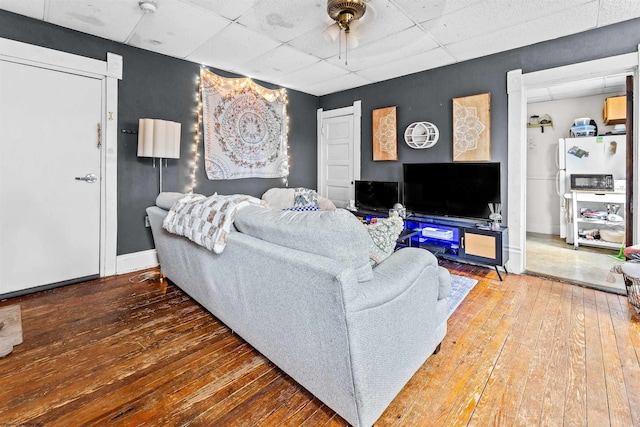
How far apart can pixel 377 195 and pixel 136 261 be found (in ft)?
10.1

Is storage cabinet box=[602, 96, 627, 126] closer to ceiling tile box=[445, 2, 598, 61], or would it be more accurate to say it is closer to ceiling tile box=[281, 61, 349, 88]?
ceiling tile box=[445, 2, 598, 61]

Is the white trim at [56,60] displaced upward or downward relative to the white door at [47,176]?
upward

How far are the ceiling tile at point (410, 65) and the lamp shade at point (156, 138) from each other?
247cm

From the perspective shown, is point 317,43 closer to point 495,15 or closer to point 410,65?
point 410,65

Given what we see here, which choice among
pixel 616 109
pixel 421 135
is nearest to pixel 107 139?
pixel 421 135

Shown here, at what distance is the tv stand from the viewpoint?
10.5ft

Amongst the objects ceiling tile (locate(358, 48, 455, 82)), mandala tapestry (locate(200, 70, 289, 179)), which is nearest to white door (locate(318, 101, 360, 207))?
ceiling tile (locate(358, 48, 455, 82))

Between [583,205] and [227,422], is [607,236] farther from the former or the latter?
[227,422]

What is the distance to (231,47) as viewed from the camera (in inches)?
130

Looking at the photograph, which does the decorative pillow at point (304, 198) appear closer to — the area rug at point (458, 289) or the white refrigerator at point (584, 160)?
the area rug at point (458, 289)

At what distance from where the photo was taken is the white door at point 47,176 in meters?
2.72

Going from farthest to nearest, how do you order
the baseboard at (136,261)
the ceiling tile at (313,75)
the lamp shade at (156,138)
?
the ceiling tile at (313,75)
the baseboard at (136,261)
the lamp shade at (156,138)

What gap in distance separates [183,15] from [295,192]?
8.31ft

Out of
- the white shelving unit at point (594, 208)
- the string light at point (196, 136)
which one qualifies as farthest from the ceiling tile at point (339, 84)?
the white shelving unit at point (594, 208)
